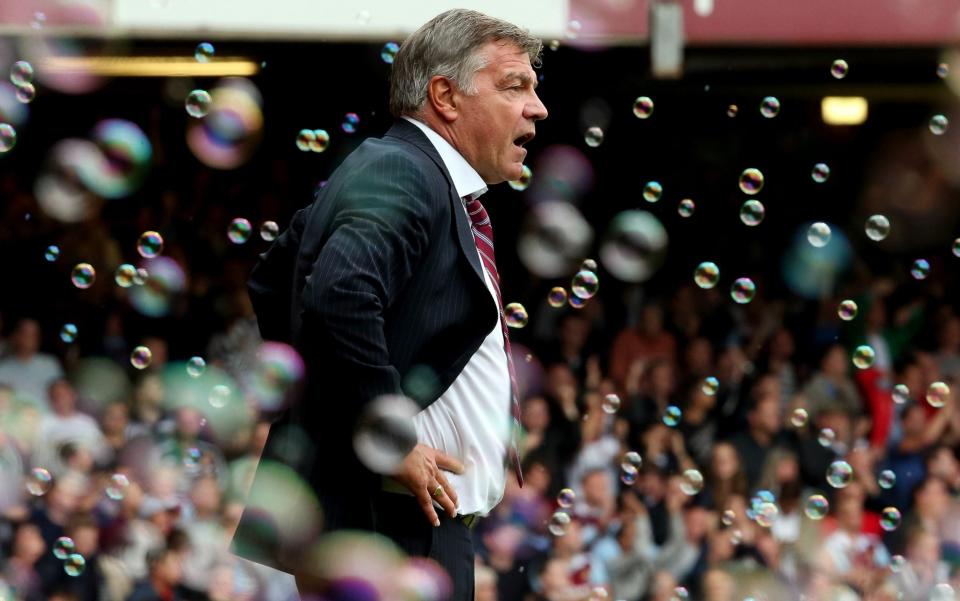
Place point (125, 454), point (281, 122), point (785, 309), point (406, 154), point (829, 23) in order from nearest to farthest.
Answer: point (406, 154), point (125, 454), point (829, 23), point (785, 309), point (281, 122)

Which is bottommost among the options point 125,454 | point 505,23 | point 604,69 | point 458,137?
point 125,454

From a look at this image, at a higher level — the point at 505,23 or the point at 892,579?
the point at 505,23

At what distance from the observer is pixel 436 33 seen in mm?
2773

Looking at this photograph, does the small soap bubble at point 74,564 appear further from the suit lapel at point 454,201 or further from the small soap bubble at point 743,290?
the suit lapel at point 454,201

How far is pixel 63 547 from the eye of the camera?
18.2ft

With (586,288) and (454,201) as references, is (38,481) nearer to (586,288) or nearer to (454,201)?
(586,288)

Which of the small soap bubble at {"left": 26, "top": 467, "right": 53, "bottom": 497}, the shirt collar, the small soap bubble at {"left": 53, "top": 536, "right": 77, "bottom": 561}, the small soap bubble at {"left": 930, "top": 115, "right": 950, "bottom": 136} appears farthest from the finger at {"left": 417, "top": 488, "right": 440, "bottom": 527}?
the small soap bubble at {"left": 930, "top": 115, "right": 950, "bottom": 136}

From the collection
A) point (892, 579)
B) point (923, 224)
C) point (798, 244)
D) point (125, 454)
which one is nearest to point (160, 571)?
point (125, 454)

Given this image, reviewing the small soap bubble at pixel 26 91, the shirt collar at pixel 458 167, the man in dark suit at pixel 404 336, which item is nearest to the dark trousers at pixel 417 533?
the man in dark suit at pixel 404 336

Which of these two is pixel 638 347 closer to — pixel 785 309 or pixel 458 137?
pixel 785 309

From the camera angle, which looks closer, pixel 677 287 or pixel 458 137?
pixel 458 137

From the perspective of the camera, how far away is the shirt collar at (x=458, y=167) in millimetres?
2709

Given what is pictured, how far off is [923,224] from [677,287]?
166 cm

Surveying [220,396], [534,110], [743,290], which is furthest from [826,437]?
[534,110]
